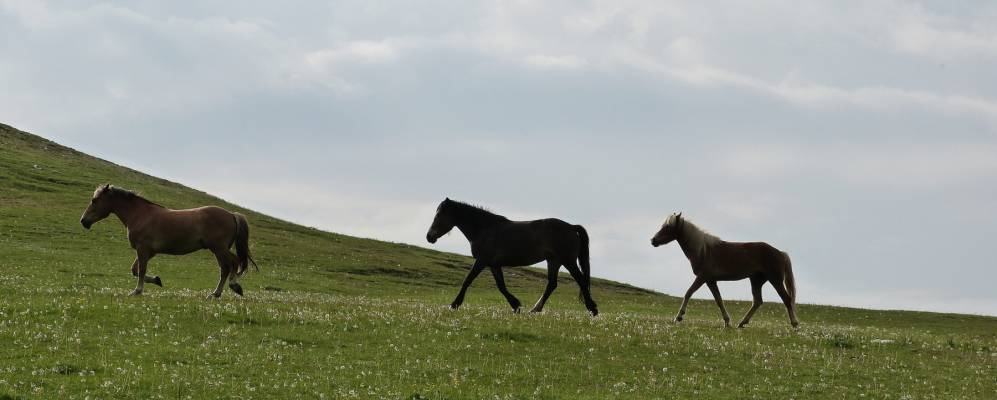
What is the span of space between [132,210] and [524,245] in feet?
34.2

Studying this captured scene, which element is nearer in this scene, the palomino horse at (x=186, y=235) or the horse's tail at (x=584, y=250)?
the palomino horse at (x=186, y=235)

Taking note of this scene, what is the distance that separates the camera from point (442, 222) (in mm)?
24969

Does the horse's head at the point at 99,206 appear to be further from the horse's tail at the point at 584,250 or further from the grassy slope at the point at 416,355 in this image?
the horse's tail at the point at 584,250

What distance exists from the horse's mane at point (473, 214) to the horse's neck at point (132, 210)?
8.07 metres

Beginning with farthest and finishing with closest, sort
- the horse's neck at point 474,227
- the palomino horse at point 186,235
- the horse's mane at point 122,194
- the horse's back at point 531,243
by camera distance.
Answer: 1. the horse's neck at point 474,227
2. the horse's back at point 531,243
3. the horse's mane at point 122,194
4. the palomino horse at point 186,235

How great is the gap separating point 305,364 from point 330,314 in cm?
538

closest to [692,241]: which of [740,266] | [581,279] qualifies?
[740,266]

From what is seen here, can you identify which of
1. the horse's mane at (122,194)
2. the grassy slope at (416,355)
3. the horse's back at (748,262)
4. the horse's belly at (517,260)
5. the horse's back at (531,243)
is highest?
the horse's back at (748,262)

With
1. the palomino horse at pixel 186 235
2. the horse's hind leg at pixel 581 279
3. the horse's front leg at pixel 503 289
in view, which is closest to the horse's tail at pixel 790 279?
the horse's hind leg at pixel 581 279

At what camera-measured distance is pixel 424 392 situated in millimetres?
13930

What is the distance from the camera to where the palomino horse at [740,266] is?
2361 cm

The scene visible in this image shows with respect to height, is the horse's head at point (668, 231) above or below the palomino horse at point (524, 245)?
above

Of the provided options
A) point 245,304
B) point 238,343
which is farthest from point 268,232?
point 238,343

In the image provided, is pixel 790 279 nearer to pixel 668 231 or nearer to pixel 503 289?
pixel 668 231
